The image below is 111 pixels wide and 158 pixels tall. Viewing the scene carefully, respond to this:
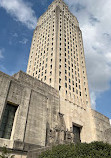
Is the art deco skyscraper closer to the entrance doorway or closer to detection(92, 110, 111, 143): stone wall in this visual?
detection(92, 110, 111, 143): stone wall

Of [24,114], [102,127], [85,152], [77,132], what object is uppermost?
[102,127]

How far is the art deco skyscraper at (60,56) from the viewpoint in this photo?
44.0 m

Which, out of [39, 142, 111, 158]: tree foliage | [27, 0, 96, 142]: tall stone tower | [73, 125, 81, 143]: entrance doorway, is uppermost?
[27, 0, 96, 142]: tall stone tower

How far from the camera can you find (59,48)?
165 ft

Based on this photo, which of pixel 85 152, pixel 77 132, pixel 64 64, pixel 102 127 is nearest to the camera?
pixel 85 152

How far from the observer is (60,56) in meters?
48.8

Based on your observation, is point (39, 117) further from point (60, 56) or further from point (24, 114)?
point (60, 56)

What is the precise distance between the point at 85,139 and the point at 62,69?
21.4 metres

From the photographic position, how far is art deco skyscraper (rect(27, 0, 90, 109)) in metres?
44.0

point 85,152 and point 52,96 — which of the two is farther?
point 52,96

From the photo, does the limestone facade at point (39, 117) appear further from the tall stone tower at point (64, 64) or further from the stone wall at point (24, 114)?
the tall stone tower at point (64, 64)

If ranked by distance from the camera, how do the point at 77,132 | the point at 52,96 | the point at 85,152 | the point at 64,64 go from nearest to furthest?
the point at 85,152
the point at 52,96
the point at 77,132
the point at 64,64

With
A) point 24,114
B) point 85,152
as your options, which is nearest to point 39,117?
point 24,114

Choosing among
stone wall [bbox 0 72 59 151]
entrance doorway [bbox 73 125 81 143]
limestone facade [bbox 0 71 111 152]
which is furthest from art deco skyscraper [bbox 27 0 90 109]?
stone wall [bbox 0 72 59 151]
